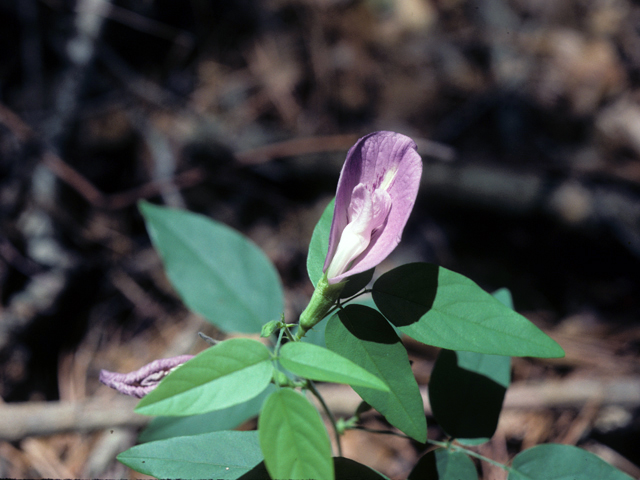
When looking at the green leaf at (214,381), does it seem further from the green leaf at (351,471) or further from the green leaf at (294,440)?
the green leaf at (351,471)

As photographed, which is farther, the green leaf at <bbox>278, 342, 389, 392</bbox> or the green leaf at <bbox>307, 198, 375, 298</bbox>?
the green leaf at <bbox>307, 198, 375, 298</bbox>

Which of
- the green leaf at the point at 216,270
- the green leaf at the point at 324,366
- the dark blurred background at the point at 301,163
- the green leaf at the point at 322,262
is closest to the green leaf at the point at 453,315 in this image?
the green leaf at the point at 322,262

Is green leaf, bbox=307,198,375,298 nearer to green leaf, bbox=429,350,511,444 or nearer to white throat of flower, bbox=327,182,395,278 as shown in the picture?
white throat of flower, bbox=327,182,395,278


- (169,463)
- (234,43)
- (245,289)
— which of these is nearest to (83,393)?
(245,289)

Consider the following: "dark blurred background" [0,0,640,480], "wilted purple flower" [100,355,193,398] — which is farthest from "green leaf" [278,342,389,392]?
"dark blurred background" [0,0,640,480]

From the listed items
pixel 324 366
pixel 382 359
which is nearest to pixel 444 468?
pixel 382 359

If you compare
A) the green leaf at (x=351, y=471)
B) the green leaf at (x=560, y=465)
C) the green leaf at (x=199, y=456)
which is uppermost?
the green leaf at (x=560, y=465)

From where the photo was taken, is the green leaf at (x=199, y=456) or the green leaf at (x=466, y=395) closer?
the green leaf at (x=199, y=456)
